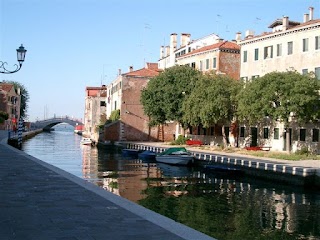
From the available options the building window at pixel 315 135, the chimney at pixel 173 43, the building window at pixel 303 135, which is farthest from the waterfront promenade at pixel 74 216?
the chimney at pixel 173 43

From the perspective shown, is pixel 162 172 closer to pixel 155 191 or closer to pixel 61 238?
pixel 155 191

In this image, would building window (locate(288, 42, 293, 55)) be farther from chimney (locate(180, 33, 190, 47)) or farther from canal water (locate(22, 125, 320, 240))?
chimney (locate(180, 33, 190, 47))

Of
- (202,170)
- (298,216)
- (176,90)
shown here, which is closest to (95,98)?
(176,90)

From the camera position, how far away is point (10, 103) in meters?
98.1

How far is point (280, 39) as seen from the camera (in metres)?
41.3

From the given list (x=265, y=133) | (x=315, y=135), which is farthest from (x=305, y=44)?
(x=265, y=133)

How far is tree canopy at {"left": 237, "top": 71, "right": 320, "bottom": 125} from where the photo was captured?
33.4m

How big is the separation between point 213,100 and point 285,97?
338 inches

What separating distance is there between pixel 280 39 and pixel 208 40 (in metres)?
22.6

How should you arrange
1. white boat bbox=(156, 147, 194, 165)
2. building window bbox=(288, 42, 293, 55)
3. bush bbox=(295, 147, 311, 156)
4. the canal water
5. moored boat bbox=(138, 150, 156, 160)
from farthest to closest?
moored boat bbox=(138, 150, 156, 160) → building window bbox=(288, 42, 293, 55) → white boat bbox=(156, 147, 194, 165) → bush bbox=(295, 147, 311, 156) → the canal water

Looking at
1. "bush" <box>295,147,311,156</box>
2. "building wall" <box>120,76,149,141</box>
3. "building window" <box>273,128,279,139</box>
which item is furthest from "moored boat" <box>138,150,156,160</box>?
"building wall" <box>120,76,149,141</box>

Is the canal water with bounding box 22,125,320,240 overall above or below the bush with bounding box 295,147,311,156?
below

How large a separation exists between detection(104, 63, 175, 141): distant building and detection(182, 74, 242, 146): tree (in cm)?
1878

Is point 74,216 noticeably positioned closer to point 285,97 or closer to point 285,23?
point 285,97
